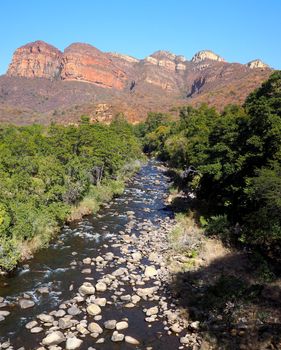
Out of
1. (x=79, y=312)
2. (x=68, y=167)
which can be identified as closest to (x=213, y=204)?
(x=68, y=167)

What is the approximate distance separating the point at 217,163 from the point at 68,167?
1171 cm

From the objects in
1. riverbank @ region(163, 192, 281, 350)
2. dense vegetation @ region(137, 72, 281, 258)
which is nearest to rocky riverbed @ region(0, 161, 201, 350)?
riverbank @ region(163, 192, 281, 350)

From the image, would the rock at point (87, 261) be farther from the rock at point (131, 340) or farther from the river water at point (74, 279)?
the rock at point (131, 340)

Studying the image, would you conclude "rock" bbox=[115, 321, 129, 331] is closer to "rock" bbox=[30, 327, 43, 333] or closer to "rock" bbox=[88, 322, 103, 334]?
"rock" bbox=[88, 322, 103, 334]

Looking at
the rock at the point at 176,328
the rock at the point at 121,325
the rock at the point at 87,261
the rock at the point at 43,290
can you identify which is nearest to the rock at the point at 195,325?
the rock at the point at 176,328

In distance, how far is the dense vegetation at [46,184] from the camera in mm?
19188

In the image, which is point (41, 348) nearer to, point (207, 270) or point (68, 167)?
point (207, 270)

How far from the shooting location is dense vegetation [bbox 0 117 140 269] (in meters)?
19.2

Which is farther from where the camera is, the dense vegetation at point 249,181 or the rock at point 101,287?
the dense vegetation at point 249,181

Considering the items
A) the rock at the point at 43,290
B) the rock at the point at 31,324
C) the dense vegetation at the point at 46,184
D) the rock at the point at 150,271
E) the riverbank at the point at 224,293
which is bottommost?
the rock at the point at 43,290

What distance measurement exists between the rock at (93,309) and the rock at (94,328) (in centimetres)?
91

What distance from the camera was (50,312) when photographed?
14.4 m

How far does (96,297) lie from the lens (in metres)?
15.8

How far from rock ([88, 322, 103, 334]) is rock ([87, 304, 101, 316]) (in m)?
0.91
